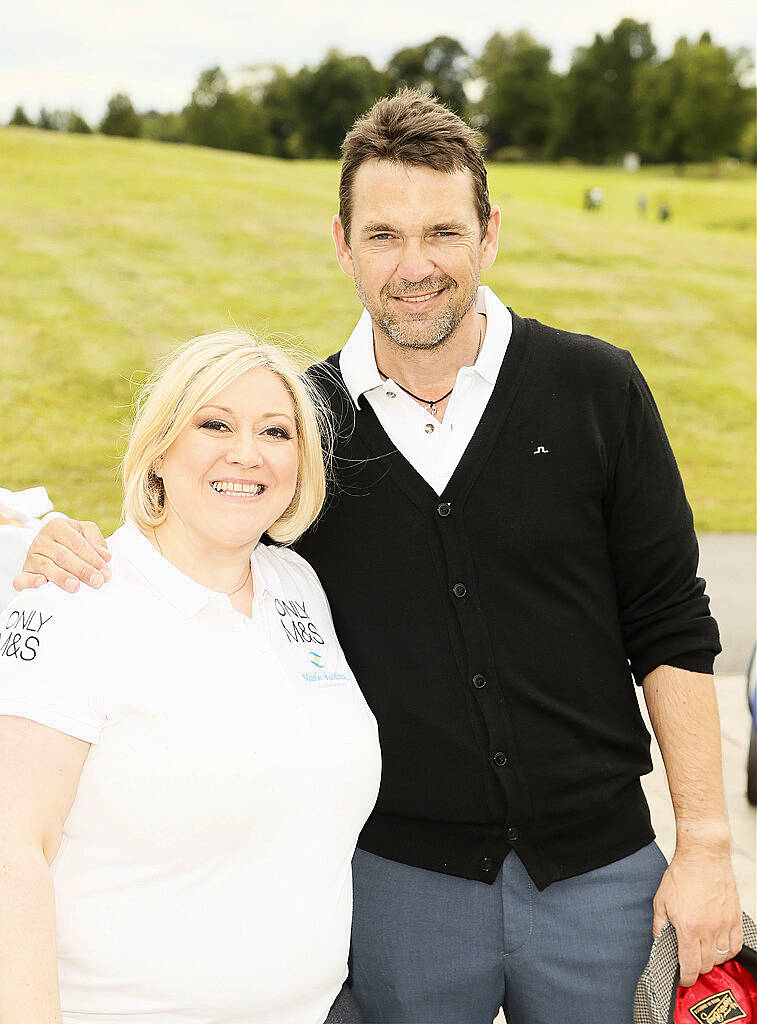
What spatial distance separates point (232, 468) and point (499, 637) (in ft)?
1.78

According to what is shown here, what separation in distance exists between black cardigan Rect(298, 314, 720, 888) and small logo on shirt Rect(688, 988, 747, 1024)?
0.26 metres

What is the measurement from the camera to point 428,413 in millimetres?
1909

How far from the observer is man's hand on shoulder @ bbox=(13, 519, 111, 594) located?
150cm

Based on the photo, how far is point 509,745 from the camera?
5.75 feet

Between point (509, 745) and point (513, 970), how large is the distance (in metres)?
0.40

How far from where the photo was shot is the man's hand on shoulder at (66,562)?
1499 mm

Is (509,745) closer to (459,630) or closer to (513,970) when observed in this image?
(459,630)

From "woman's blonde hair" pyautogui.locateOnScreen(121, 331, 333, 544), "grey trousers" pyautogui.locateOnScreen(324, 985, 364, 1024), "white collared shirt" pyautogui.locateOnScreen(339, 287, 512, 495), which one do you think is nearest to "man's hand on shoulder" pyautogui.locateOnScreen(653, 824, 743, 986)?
"grey trousers" pyautogui.locateOnScreen(324, 985, 364, 1024)

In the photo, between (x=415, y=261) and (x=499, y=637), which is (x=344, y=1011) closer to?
(x=499, y=637)

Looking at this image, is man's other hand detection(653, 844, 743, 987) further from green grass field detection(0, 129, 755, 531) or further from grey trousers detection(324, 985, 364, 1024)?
green grass field detection(0, 129, 755, 531)

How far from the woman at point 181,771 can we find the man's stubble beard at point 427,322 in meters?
0.33

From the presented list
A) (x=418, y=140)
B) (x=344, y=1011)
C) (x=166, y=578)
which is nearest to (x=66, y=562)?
(x=166, y=578)

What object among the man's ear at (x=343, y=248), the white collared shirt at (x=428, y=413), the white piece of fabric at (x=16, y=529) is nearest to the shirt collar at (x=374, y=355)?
the white collared shirt at (x=428, y=413)

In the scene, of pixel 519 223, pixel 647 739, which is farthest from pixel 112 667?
pixel 519 223
